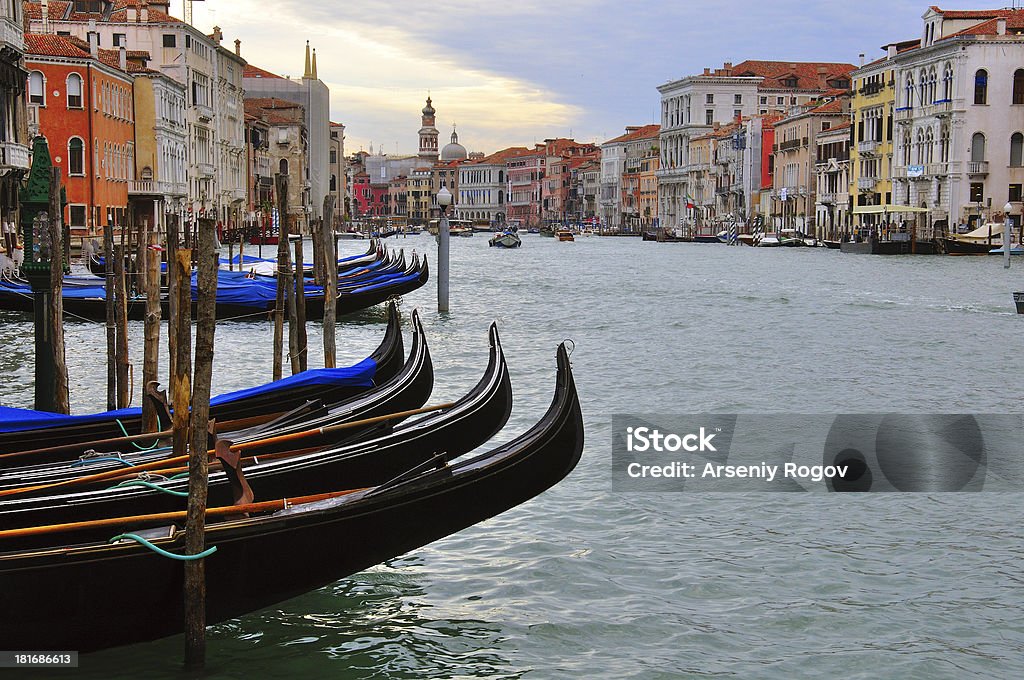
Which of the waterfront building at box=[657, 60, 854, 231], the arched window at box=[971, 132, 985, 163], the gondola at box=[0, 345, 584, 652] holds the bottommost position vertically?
the gondola at box=[0, 345, 584, 652]

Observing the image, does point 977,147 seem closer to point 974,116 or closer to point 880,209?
point 974,116

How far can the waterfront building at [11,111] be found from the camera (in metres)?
17.0

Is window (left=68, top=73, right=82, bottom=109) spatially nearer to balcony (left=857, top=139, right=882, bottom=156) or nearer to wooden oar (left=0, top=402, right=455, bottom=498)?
wooden oar (left=0, top=402, right=455, bottom=498)

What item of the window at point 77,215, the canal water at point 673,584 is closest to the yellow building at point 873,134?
the window at point 77,215

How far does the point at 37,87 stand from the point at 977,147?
22799mm

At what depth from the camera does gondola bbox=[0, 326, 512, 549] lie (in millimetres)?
3939

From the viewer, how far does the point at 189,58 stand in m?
36.0

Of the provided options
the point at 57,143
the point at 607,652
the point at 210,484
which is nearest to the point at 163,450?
the point at 210,484

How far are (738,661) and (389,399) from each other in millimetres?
2022

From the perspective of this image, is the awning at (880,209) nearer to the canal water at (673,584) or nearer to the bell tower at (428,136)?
the canal water at (673,584)

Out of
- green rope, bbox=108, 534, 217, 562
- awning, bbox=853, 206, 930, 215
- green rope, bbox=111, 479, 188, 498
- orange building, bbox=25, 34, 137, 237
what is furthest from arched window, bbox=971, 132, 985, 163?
green rope, bbox=108, 534, 217, 562

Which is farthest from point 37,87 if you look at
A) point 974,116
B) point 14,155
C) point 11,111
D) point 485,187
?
point 485,187

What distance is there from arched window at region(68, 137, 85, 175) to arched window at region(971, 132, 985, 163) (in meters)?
21.9

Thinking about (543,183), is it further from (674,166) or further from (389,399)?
(389,399)
